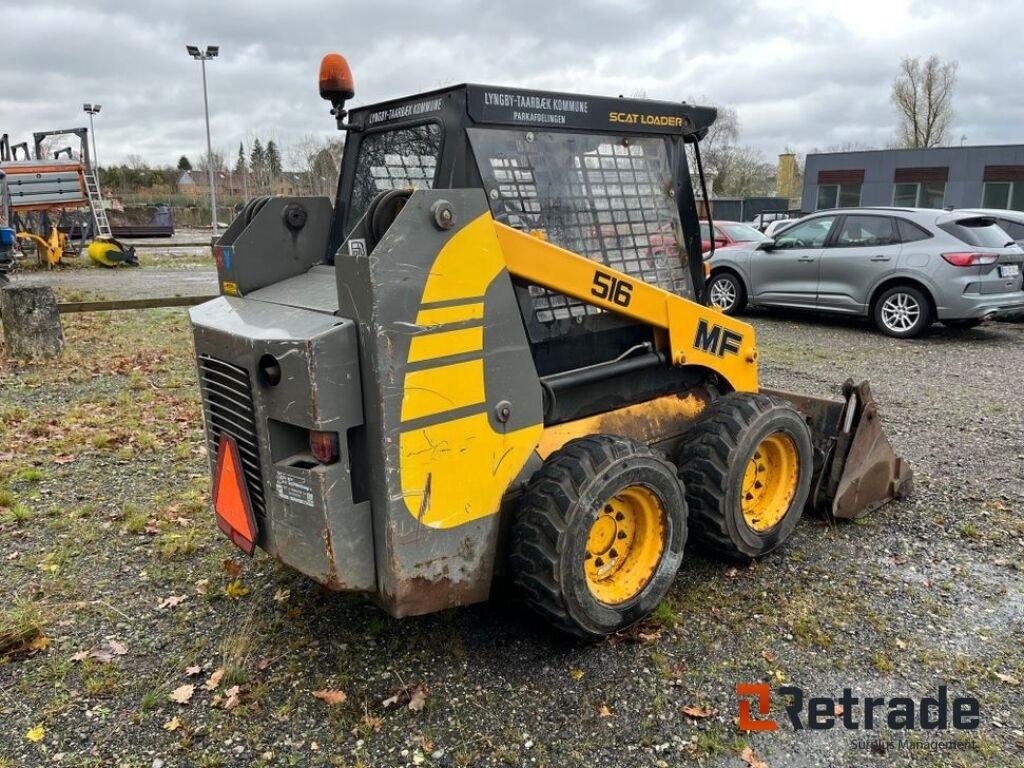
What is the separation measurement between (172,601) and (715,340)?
286 cm

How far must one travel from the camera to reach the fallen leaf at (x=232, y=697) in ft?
9.29

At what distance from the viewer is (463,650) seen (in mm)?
3135

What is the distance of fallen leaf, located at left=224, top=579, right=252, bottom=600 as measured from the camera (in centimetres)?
360

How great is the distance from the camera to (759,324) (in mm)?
11156

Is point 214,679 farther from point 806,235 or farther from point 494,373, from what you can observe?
point 806,235

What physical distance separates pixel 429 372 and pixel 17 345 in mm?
7168

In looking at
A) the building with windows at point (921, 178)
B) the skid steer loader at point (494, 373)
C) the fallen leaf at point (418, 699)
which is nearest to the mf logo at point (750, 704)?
the skid steer loader at point (494, 373)

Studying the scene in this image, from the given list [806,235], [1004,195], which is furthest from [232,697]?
[1004,195]

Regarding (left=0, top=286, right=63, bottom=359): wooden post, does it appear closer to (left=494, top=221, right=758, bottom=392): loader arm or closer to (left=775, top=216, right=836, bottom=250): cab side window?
(left=494, top=221, right=758, bottom=392): loader arm

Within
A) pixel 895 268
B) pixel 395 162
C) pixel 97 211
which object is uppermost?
pixel 97 211

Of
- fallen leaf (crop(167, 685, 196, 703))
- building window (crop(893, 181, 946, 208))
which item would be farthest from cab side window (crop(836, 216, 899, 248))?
building window (crop(893, 181, 946, 208))

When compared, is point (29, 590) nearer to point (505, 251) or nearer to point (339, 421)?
point (339, 421)

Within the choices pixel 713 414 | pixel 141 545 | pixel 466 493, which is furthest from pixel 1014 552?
pixel 141 545

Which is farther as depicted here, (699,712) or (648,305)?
(648,305)
